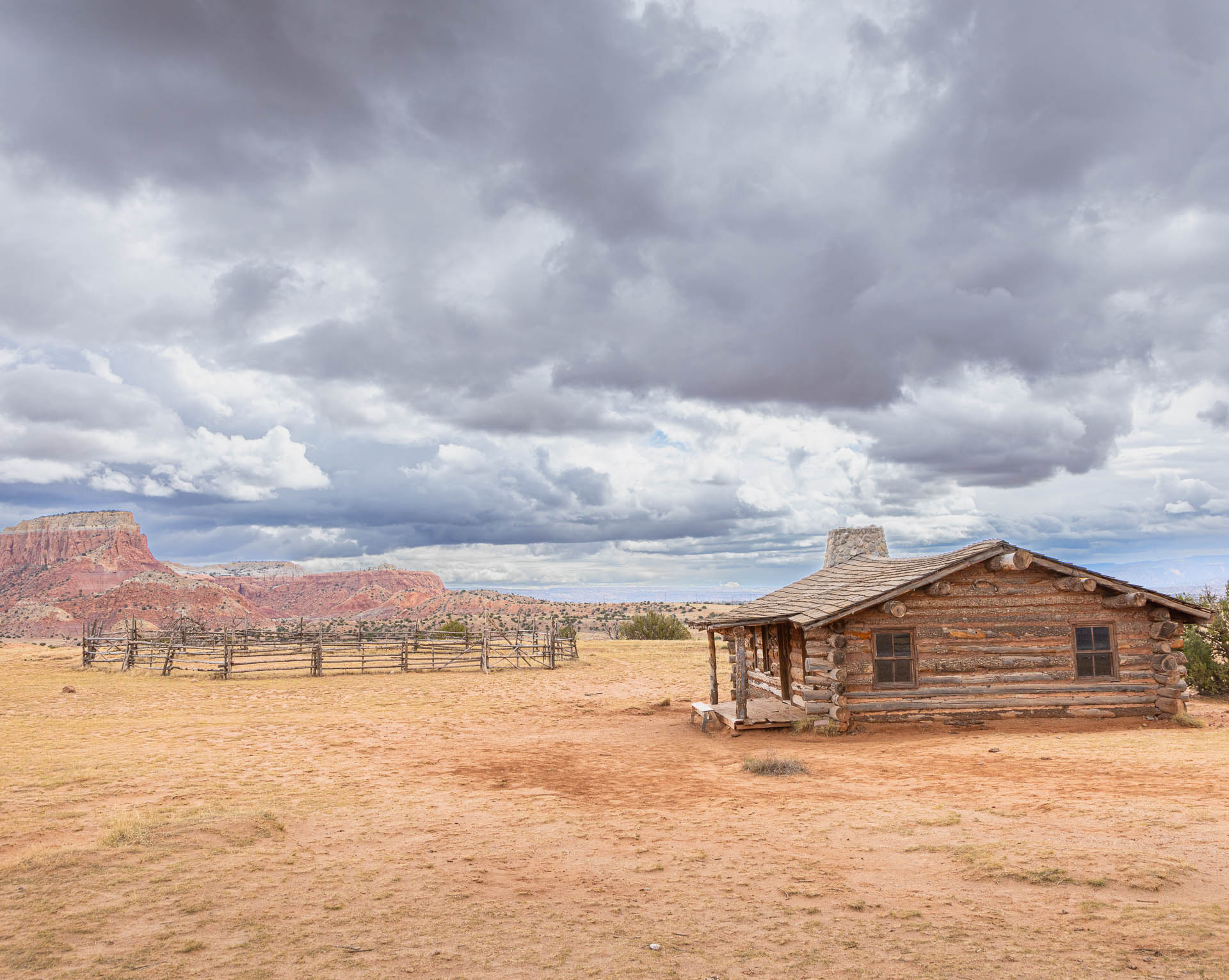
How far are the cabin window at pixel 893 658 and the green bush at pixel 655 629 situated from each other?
37595 mm

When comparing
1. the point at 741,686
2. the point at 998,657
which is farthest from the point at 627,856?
the point at 998,657

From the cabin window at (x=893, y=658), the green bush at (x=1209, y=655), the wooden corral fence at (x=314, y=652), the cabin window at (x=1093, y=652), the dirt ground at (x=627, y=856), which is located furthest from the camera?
the wooden corral fence at (x=314, y=652)

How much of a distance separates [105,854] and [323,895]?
2852mm

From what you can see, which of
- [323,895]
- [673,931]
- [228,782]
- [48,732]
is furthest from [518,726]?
[673,931]

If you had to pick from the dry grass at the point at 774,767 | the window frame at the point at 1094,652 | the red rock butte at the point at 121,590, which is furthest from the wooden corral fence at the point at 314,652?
the red rock butte at the point at 121,590

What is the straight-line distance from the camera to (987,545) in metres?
16.2

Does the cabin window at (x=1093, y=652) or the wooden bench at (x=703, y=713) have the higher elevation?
the cabin window at (x=1093, y=652)

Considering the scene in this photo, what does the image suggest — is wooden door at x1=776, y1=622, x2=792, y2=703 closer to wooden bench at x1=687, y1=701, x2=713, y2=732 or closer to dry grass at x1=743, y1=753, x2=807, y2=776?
wooden bench at x1=687, y1=701, x2=713, y2=732

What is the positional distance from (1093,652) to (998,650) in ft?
6.94

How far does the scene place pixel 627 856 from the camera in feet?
26.7

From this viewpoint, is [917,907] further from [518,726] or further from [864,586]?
[518,726]

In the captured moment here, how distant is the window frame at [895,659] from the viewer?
16.0 metres

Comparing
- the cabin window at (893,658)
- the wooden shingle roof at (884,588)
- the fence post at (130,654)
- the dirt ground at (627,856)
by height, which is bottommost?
the dirt ground at (627,856)

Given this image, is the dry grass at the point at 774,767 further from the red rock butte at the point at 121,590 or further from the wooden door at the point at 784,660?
the red rock butte at the point at 121,590
